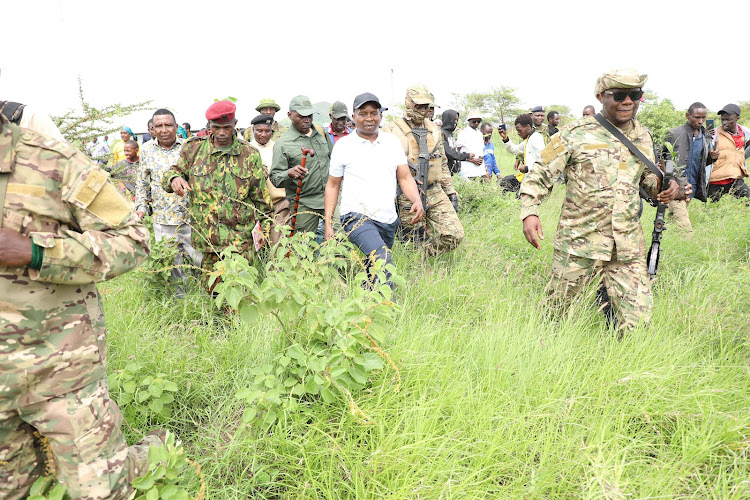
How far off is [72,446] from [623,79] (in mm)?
3604

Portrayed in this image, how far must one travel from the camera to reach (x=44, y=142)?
5.59ft

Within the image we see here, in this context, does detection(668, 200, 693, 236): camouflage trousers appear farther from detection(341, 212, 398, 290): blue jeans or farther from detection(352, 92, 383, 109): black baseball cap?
detection(352, 92, 383, 109): black baseball cap

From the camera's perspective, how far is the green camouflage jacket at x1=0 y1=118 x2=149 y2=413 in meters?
1.64

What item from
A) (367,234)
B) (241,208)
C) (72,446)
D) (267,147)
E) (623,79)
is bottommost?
(72,446)

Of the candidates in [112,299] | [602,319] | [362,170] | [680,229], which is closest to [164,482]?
[112,299]

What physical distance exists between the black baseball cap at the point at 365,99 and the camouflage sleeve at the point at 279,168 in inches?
56.9

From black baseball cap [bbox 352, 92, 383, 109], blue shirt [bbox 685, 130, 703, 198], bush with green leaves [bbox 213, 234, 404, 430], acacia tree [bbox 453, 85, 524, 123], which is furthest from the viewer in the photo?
acacia tree [bbox 453, 85, 524, 123]

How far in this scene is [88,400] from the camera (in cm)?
178

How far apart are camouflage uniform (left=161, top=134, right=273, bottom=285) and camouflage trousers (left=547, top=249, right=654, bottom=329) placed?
2328 millimetres

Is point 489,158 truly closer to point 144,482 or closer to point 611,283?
point 611,283

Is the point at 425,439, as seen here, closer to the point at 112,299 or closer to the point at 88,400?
the point at 88,400

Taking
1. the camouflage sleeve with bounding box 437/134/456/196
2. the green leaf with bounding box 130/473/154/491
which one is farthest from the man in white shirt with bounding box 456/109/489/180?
the green leaf with bounding box 130/473/154/491

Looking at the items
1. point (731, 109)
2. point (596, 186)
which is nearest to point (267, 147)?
point (596, 186)

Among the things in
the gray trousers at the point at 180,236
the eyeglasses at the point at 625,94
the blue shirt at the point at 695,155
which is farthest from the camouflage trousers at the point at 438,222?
the blue shirt at the point at 695,155
